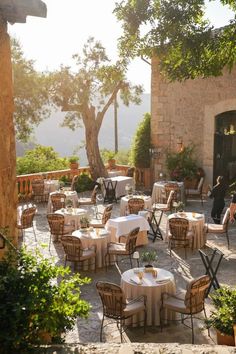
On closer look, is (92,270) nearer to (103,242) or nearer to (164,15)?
(103,242)

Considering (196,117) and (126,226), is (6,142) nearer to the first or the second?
(126,226)

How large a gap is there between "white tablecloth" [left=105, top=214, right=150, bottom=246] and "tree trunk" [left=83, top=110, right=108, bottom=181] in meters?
7.77

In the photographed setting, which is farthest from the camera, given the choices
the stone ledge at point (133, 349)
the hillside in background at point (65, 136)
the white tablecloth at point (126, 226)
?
the hillside in background at point (65, 136)

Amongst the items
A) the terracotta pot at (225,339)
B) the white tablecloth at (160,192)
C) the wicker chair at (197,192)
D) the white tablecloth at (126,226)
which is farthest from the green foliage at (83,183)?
the terracotta pot at (225,339)

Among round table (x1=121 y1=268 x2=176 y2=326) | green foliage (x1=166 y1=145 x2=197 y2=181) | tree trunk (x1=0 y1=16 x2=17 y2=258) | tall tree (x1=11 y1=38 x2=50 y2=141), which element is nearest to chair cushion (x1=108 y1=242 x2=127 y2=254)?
round table (x1=121 y1=268 x2=176 y2=326)

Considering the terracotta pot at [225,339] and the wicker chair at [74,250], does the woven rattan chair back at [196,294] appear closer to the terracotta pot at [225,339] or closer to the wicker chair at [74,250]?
the terracotta pot at [225,339]

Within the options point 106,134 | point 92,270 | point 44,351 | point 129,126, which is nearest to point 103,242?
point 92,270

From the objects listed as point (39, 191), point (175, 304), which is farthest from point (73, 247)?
point (39, 191)

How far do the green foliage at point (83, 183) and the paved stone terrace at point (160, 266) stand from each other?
3059 mm

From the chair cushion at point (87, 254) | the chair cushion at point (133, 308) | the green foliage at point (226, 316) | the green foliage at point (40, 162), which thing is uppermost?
the green foliage at point (40, 162)

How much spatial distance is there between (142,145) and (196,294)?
12083 mm

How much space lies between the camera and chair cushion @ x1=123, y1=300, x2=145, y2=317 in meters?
6.16

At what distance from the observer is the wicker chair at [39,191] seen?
14.9m

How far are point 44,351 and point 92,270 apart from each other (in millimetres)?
4910
